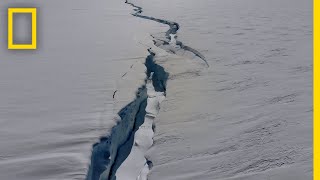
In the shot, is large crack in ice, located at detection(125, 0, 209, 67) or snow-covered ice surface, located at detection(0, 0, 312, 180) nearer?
snow-covered ice surface, located at detection(0, 0, 312, 180)

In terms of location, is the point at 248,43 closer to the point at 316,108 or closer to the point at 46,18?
the point at 316,108

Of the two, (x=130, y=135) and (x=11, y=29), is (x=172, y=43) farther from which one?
(x=130, y=135)

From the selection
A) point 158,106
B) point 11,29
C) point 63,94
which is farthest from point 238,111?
point 11,29

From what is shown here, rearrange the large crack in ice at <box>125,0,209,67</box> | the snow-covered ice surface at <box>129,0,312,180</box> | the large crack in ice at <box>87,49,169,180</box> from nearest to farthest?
the snow-covered ice surface at <box>129,0,312,180</box>
the large crack in ice at <box>87,49,169,180</box>
the large crack in ice at <box>125,0,209,67</box>

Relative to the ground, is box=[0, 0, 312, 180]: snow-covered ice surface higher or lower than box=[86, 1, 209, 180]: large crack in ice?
higher

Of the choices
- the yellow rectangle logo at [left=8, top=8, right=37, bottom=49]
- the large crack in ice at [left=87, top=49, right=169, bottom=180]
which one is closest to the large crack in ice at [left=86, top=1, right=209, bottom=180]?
the large crack in ice at [left=87, top=49, right=169, bottom=180]

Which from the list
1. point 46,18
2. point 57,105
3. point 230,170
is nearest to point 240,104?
point 230,170

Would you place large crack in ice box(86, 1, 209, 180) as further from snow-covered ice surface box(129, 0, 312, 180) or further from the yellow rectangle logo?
the yellow rectangle logo
